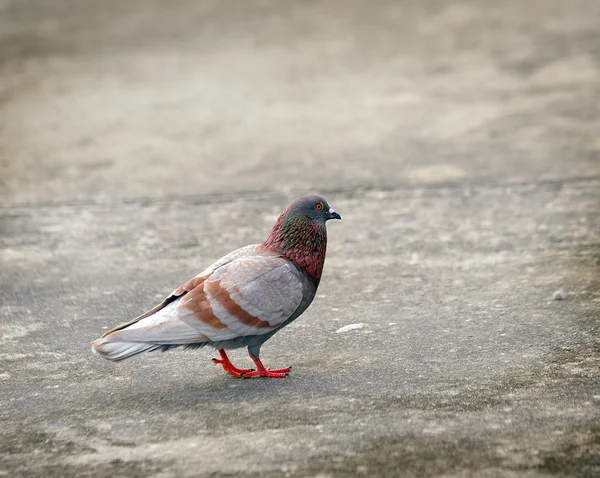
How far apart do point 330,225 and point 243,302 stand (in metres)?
2.32

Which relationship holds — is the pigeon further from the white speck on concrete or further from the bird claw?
the white speck on concrete

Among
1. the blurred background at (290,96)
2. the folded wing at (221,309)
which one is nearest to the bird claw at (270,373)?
the folded wing at (221,309)

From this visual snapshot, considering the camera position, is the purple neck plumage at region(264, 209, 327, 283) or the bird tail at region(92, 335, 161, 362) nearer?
the bird tail at region(92, 335, 161, 362)

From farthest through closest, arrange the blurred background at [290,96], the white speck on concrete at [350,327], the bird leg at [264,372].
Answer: the blurred background at [290,96] < the white speck on concrete at [350,327] < the bird leg at [264,372]

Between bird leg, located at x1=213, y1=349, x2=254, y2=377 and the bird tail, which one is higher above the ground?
the bird tail

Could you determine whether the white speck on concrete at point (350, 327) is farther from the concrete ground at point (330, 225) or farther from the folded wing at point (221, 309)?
the folded wing at point (221, 309)

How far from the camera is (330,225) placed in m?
6.59

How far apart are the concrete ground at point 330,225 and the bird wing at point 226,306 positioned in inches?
10.3

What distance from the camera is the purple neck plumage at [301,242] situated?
457 centimetres

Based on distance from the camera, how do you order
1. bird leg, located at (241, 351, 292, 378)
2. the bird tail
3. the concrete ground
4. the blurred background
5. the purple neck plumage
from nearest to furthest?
the concrete ground, the bird tail, bird leg, located at (241, 351, 292, 378), the purple neck plumage, the blurred background

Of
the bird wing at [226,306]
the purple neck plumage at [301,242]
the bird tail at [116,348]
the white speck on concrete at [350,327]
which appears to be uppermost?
the purple neck plumage at [301,242]

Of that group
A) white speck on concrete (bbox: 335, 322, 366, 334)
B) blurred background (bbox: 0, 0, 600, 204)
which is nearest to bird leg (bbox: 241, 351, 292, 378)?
white speck on concrete (bbox: 335, 322, 366, 334)

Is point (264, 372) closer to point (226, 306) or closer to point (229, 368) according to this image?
point (229, 368)

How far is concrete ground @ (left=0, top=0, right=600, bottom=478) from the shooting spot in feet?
12.6
